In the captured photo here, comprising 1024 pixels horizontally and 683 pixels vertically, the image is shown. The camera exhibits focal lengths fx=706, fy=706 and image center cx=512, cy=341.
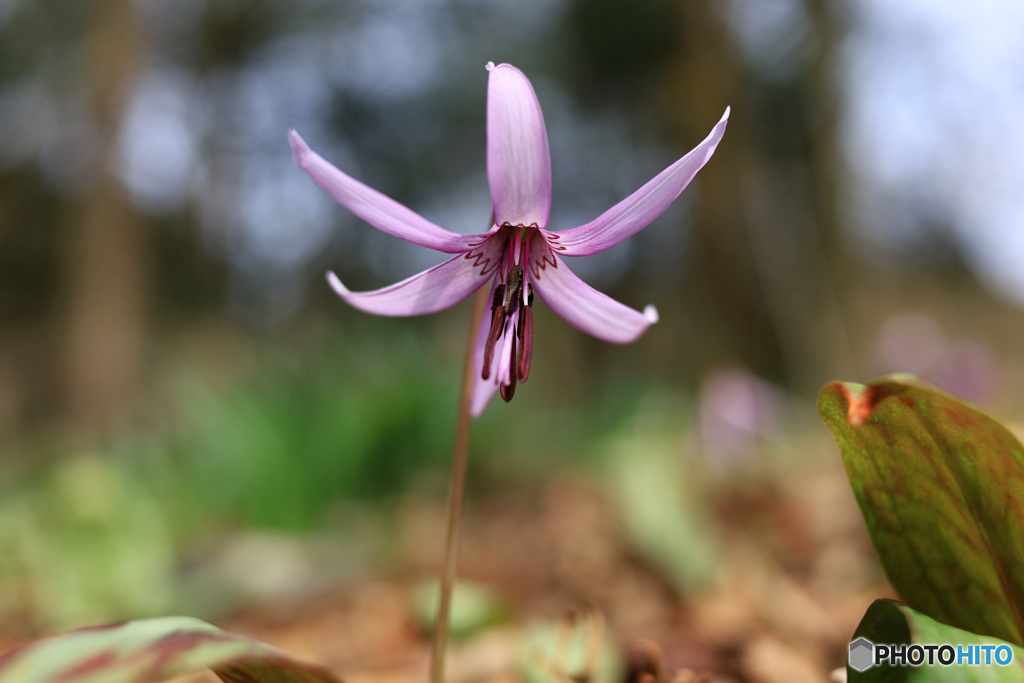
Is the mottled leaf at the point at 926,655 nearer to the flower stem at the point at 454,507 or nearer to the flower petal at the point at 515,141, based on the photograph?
the flower stem at the point at 454,507

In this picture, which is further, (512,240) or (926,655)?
(512,240)

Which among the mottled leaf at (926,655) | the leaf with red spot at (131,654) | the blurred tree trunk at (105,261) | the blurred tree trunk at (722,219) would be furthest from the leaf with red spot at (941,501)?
the blurred tree trunk at (105,261)

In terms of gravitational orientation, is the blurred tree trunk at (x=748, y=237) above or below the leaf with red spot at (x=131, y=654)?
above

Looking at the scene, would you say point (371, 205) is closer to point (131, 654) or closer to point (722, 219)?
point (131, 654)

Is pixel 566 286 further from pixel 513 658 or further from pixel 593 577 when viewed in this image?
pixel 593 577

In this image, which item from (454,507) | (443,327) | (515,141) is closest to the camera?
(515,141)

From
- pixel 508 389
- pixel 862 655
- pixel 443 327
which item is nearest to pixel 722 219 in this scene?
pixel 443 327

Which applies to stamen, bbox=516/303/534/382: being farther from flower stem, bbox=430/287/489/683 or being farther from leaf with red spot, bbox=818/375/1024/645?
leaf with red spot, bbox=818/375/1024/645

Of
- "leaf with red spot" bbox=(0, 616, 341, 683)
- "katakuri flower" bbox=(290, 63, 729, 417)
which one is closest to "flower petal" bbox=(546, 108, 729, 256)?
"katakuri flower" bbox=(290, 63, 729, 417)
